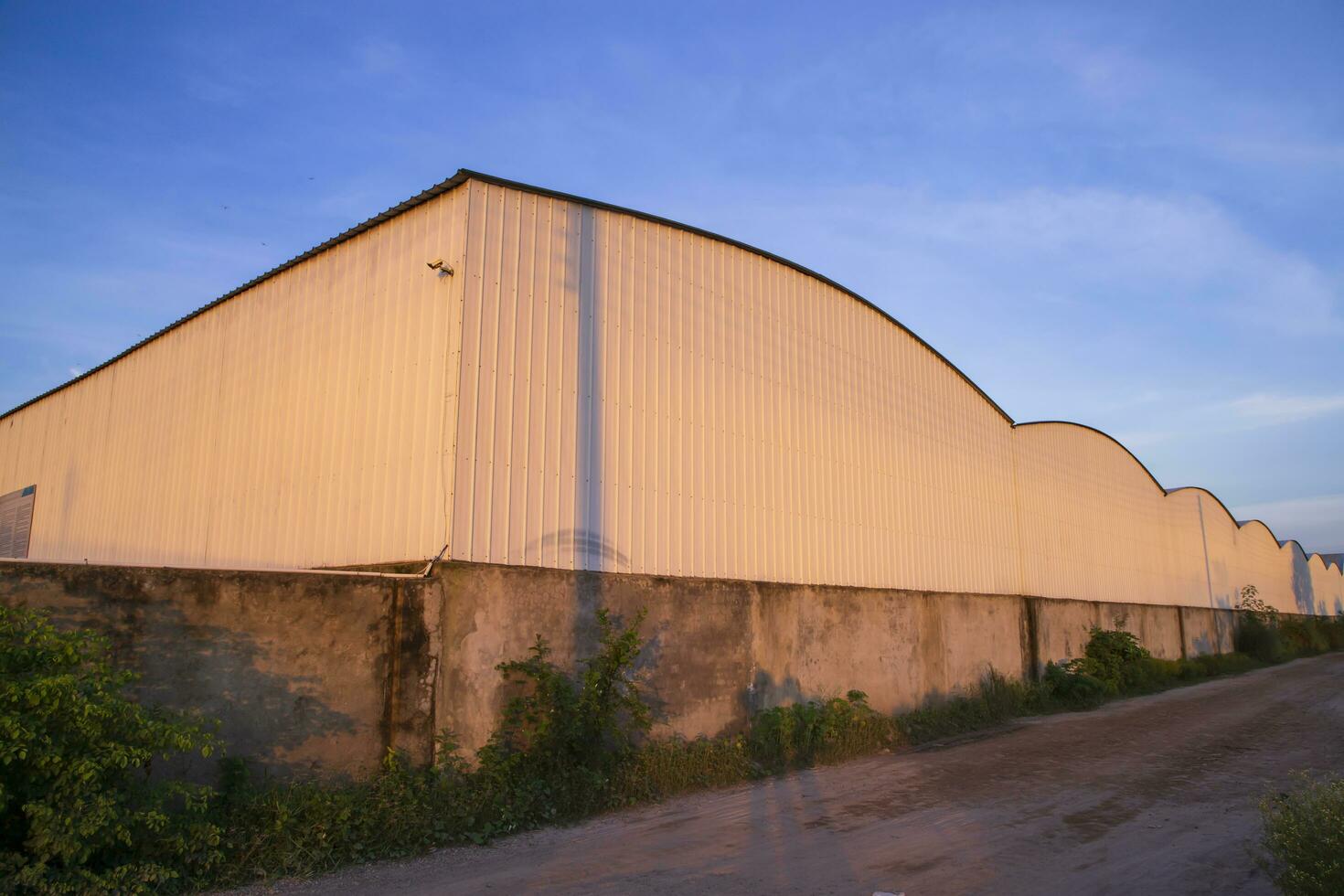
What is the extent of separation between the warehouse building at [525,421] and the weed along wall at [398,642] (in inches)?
17.0

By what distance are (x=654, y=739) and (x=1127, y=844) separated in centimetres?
497

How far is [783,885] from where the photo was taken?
662cm

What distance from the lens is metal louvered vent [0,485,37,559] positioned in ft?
61.1

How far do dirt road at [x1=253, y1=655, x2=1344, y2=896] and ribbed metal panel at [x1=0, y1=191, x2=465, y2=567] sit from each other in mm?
3448

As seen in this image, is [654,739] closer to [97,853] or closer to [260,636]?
[260,636]

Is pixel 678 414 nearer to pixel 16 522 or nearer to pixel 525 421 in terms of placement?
pixel 525 421

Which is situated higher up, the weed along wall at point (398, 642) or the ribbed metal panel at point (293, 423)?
the ribbed metal panel at point (293, 423)

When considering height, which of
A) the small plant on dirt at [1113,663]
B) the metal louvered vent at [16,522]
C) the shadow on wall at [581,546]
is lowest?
the small plant on dirt at [1113,663]

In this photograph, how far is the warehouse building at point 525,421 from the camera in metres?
10.1

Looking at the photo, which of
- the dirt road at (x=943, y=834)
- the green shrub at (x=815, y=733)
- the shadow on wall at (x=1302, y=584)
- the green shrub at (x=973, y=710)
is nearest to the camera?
the dirt road at (x=943, y=834)

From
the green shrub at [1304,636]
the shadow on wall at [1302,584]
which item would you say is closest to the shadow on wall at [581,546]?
the green shrub at [1304,636]

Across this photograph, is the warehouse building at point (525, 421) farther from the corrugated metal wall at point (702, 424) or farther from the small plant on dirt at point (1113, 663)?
the small plant on dirt at point (1113, 663)

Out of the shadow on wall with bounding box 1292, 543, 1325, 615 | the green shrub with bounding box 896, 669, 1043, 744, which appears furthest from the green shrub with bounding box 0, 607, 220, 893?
the shadow on wall with bounding box 1292, 543, 1325, 615

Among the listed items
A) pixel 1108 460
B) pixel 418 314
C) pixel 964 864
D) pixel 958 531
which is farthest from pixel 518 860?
pixel 1108 460
